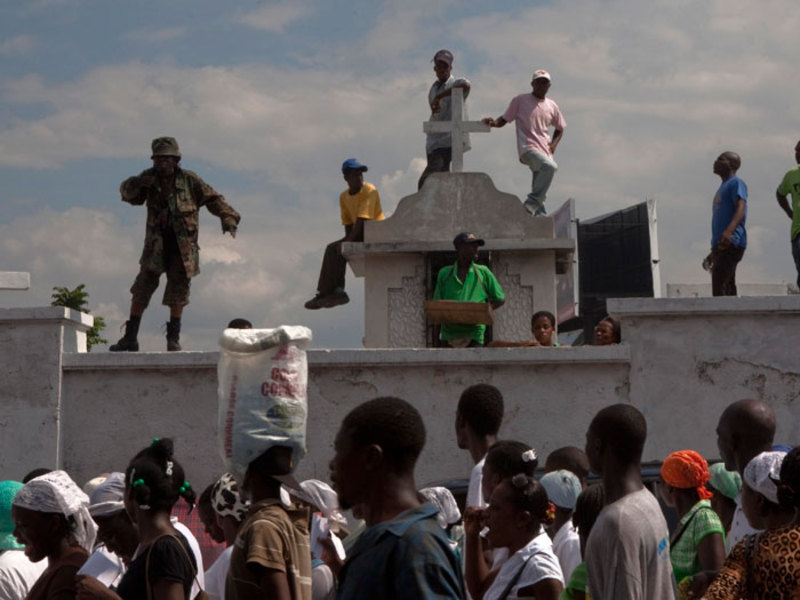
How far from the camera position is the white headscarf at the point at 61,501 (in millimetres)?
4980

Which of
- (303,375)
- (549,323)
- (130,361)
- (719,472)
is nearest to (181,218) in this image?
(130,361)

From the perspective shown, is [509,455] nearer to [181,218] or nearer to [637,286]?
[181,218]

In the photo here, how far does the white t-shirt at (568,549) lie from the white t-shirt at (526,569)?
739 millimetres

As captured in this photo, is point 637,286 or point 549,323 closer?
point 549,323

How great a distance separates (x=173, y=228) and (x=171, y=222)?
0.05 meters

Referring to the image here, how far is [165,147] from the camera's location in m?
11.4

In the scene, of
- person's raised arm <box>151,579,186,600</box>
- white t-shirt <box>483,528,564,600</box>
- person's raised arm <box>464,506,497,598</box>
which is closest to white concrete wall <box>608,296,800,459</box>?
person's raised arm <box>464,506,497,598</box>

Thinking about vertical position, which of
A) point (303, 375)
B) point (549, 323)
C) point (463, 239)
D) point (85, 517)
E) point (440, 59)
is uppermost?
point (440, 59)

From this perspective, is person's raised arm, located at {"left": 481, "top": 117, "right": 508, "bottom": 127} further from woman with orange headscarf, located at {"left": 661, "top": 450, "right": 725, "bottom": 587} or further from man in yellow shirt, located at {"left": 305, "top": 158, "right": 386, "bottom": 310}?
woman with orange headscarf, located at {"left": 661, "top": 450, "right": 725, "bottom": 587}

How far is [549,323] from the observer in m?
11.6

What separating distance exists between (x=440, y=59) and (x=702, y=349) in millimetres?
5563

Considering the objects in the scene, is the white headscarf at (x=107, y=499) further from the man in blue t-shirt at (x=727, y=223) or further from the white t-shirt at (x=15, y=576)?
the man in blue t-shirt at (x=727, y=223)

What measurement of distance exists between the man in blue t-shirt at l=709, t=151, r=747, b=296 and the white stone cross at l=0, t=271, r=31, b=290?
247 inches

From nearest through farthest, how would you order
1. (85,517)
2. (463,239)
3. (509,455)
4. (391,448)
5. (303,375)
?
(391,448) → (303,375) → (85,517) → (509,455) → (463,239)
